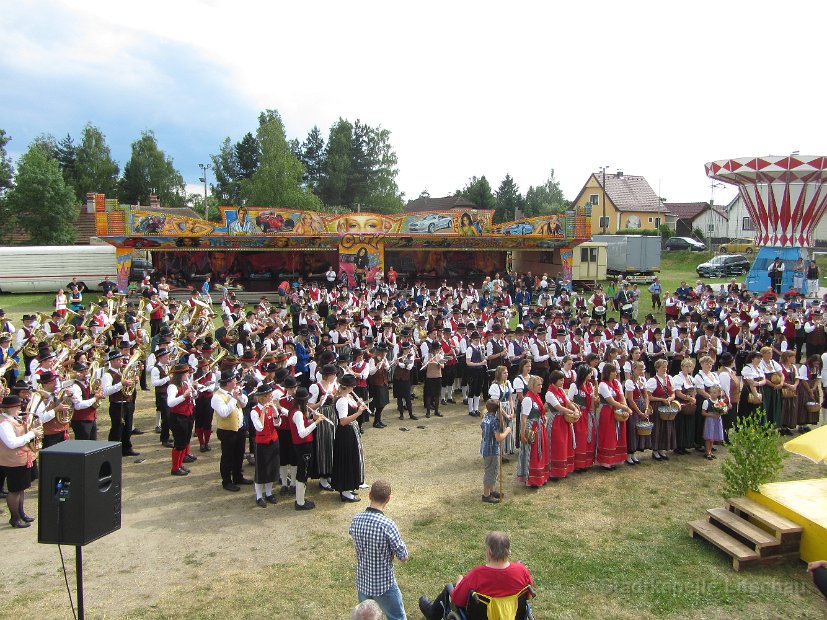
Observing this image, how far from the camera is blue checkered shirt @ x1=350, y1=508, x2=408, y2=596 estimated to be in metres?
4.84

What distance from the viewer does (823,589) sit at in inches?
194

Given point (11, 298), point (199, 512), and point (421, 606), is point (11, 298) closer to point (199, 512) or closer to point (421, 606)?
point (199, 512)

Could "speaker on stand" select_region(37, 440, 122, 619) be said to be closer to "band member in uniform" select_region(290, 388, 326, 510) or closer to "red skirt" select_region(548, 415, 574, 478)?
"band member in uniform" select_region(290, 388, 326, 510)

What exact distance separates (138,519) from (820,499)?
8597mm

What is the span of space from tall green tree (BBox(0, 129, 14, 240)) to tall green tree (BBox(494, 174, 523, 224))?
44.2 m

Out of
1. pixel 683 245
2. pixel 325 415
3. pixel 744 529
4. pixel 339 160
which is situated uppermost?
pixel 339 160

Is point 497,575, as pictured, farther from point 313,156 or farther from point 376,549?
point 313,156

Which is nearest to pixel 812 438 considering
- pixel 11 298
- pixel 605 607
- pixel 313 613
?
pixel 605 607

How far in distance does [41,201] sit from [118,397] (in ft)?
130

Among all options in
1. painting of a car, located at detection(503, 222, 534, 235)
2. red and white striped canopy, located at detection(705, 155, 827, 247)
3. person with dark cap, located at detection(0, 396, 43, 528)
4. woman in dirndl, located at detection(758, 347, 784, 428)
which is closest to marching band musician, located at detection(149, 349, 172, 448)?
person with dark cap, located at detection(0, 396, 43, 528)

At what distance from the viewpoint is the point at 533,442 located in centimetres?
885

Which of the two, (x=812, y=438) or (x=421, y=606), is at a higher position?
(x=812, y=438)

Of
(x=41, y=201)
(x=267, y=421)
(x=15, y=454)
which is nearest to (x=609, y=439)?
(x=267, y=421)

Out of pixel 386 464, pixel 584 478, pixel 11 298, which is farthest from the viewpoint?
pixel 11 298
